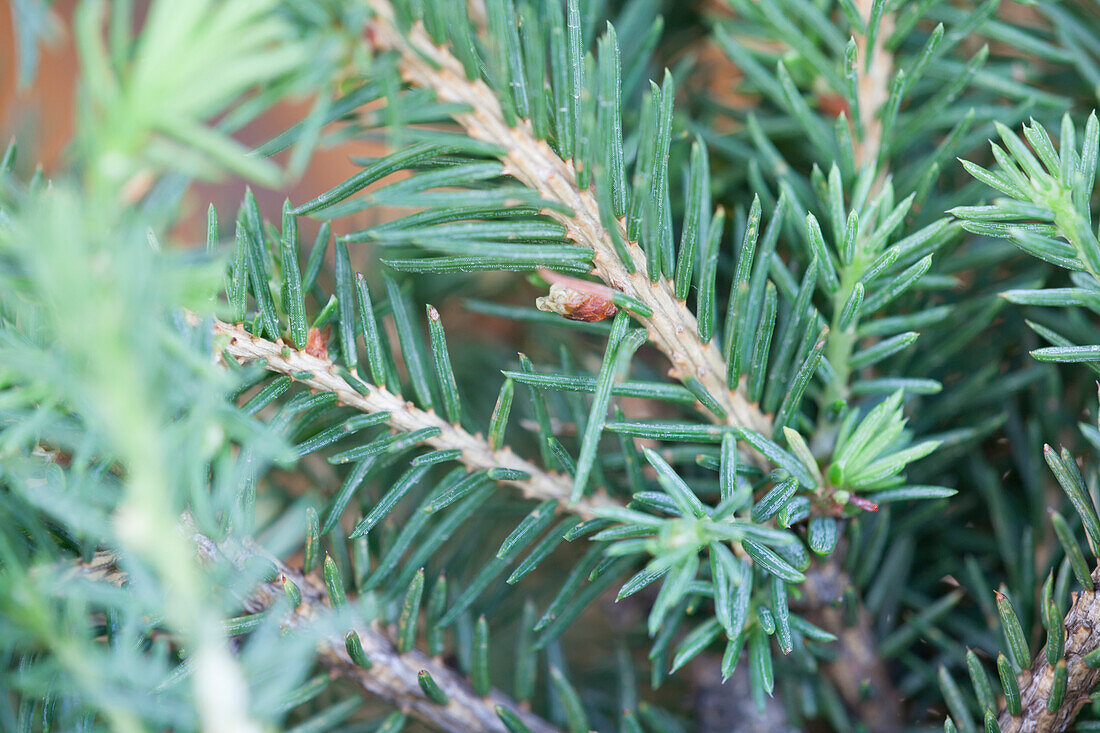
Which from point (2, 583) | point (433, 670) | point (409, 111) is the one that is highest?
point (409, 111)

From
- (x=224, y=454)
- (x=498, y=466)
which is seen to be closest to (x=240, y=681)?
(x=224, y=454)

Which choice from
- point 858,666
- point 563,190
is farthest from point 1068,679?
point 563,190

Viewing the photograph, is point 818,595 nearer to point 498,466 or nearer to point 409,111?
point 498,466

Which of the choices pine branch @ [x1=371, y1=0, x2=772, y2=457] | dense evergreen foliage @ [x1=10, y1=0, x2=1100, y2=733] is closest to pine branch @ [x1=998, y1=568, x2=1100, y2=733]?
dense evergreen foliage @ [x1=10, y1=0, x2=1100, y2=733]

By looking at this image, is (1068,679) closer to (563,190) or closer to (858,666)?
(858,666)

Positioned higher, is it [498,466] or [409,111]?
[409,111]

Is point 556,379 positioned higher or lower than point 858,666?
higher
